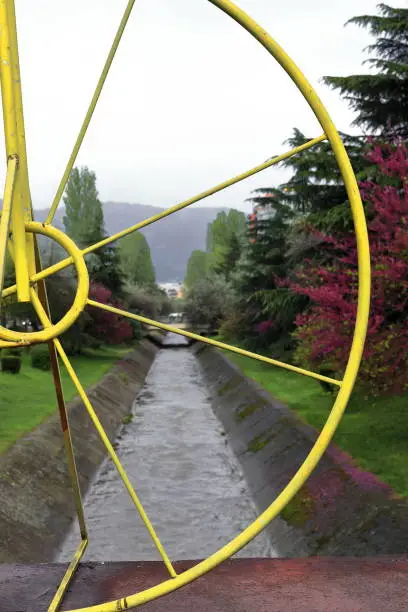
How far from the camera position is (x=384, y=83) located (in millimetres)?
18844

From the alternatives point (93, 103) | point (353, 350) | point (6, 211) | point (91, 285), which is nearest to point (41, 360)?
point (91, 285)

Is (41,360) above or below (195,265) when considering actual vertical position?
below

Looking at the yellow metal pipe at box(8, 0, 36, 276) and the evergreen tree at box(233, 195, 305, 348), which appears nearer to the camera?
the yellow metal pipe at box(8, 0, 36, 276)

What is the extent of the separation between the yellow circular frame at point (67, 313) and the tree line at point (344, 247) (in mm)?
6693

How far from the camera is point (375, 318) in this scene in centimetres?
1035

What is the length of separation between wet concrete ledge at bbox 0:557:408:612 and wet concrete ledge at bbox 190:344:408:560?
8.21 feet

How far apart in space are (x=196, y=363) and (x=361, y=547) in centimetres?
3264

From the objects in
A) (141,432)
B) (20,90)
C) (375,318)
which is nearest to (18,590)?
(20,90)

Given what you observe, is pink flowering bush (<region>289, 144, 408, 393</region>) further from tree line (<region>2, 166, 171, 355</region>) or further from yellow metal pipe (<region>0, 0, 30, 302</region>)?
tree line (<region>2, 166, 171, 355</region>)

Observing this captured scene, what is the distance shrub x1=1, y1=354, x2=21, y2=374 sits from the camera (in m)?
23.1

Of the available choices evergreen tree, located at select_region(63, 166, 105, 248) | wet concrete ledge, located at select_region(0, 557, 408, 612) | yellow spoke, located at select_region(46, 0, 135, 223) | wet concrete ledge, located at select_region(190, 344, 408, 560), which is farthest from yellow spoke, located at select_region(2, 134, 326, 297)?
evergreen tree, located at select_region(63, 166, 105, 248)

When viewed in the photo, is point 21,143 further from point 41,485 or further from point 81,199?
point 81,199

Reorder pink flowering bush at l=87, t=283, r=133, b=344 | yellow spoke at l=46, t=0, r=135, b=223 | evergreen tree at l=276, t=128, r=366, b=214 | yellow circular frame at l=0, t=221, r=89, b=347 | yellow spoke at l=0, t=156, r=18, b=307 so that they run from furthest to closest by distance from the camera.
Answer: pink flowering bush at l=87, t=283, r=133, b=344 < evergreen tree at l=276, t=128, r=366, b=214 < yellow spoke at l=46, t=0, r=135, b=223 < yellow circular frame at l=0, t=221, r=89, b=347 < yellow spoke at l=0, t=156, r=18, b=307

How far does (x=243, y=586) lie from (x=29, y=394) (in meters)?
15.6
